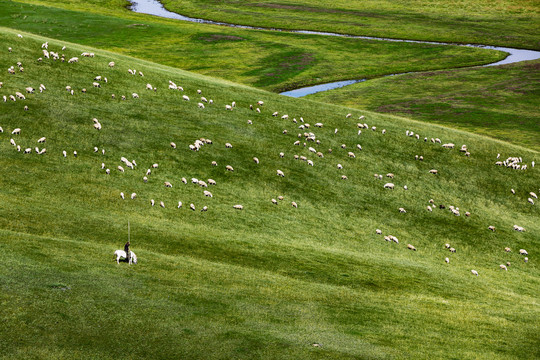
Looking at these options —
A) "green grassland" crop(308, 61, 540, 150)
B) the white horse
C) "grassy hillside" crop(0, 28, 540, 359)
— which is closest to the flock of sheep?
"grassy hillside" crop(0, 28, 540, 359)

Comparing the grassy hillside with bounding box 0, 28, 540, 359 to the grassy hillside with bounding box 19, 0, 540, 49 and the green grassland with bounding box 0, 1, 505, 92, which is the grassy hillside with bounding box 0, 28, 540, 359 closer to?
the green grassland with bounding box 0, 1, 505, 92

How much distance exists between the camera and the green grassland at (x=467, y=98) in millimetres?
96312

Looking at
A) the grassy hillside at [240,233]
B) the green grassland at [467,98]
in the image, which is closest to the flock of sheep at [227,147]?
the grassy hillside at [240,233]

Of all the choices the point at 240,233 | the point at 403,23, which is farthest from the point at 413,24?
the point at 240,233

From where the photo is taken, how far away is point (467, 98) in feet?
375

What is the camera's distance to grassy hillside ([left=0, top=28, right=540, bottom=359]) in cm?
2181

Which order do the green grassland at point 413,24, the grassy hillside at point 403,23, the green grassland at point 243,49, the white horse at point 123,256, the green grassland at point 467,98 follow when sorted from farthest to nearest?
the grassy hillside at point 403,23, the green grassland at point 413,24, the green grassland at point 243,49, the green grassland at point 467,98, the white horse at point 123,256

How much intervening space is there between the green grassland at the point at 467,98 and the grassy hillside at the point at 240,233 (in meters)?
38.1

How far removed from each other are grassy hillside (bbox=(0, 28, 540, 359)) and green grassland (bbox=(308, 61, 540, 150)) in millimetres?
38081

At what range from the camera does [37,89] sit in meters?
47.6

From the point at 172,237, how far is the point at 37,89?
23622mm

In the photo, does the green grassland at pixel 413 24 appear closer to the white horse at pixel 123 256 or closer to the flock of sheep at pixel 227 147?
the flock of sheep at pixel 227 147

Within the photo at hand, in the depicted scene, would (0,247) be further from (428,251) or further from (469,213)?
(469,213)

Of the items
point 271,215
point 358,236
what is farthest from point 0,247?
point 358,236
